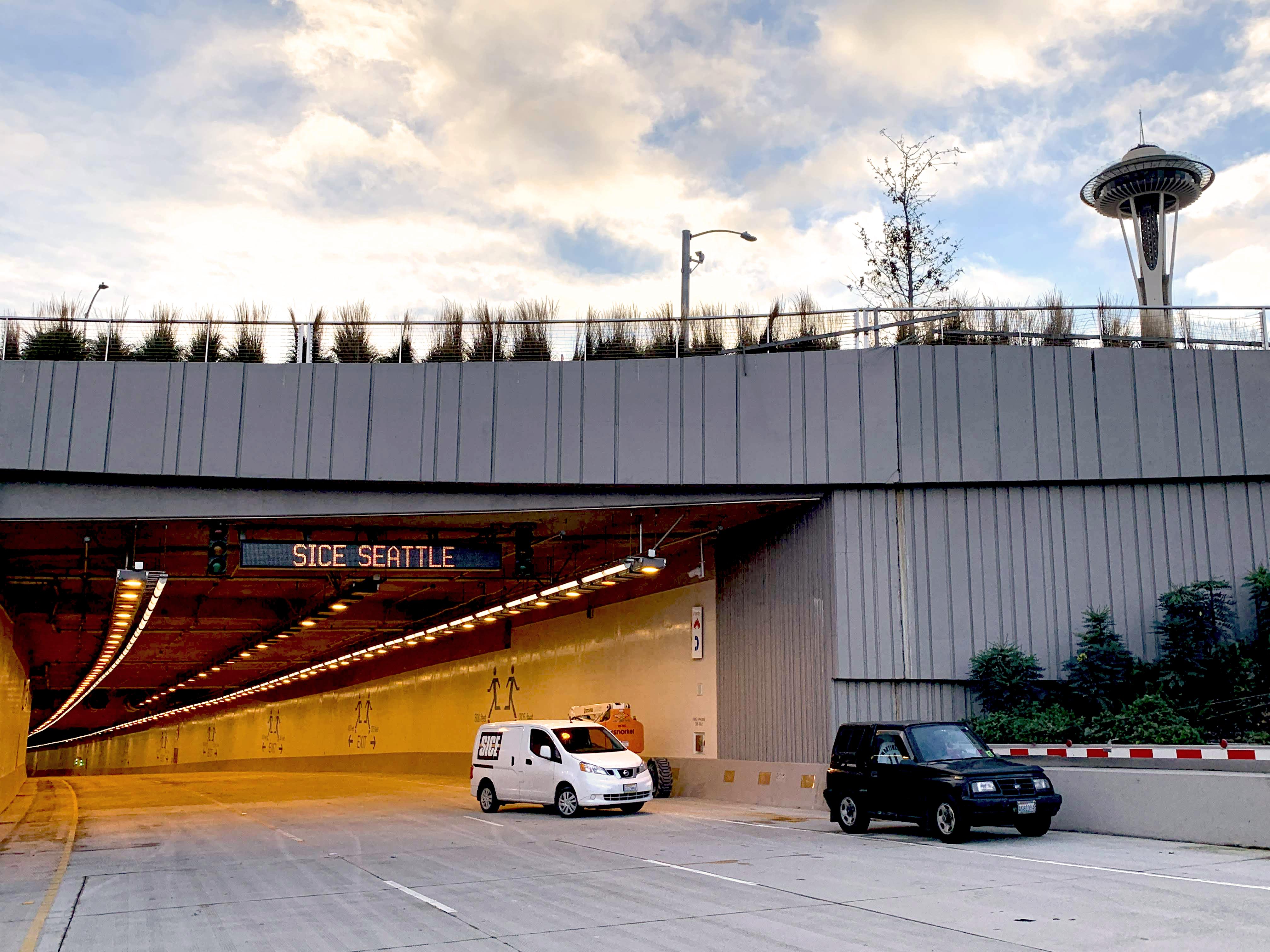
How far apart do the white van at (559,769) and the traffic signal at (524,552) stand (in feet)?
10.0

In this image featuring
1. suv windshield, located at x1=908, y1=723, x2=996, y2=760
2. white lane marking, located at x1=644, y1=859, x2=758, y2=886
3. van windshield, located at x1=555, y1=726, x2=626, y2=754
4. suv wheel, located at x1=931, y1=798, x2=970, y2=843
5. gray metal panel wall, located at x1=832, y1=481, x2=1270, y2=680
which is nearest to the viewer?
white lane marking, located at x1=644, y1=859, x2=758, y2=886

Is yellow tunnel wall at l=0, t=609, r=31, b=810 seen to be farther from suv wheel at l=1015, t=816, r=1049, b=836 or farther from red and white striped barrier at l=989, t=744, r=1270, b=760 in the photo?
suv wheel at l=1015, t=816, r=1049, b=836

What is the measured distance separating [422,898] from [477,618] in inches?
814

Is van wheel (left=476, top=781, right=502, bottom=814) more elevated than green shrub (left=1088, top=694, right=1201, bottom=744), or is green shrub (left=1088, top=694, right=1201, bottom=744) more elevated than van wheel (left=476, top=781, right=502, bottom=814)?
green shrub (left=1088, top=694, right=1201, bottom=744)

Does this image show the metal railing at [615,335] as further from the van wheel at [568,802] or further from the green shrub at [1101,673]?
the van wheel at [568,802]

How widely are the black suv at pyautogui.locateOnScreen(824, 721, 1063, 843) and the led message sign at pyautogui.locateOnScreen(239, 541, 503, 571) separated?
26.8ft

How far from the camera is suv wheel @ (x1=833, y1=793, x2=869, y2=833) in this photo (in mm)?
17016

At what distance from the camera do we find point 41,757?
389 ft

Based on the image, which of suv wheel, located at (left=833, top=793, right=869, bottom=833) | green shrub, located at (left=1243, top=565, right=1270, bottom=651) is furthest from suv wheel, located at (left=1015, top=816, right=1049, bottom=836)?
green shrub, located at (left=1243, top=565, right=1270, bottom=651)

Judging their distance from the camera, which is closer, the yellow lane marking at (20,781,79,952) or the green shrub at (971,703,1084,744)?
the yellow lane marking at (20,781,79,952)

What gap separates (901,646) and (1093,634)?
3427 mm

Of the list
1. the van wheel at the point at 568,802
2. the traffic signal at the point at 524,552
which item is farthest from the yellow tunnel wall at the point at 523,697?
the traffic signal at the point at 524,552

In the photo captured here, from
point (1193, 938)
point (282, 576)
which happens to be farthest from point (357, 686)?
point (1193, 938)

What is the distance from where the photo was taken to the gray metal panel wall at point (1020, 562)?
2138 cm
